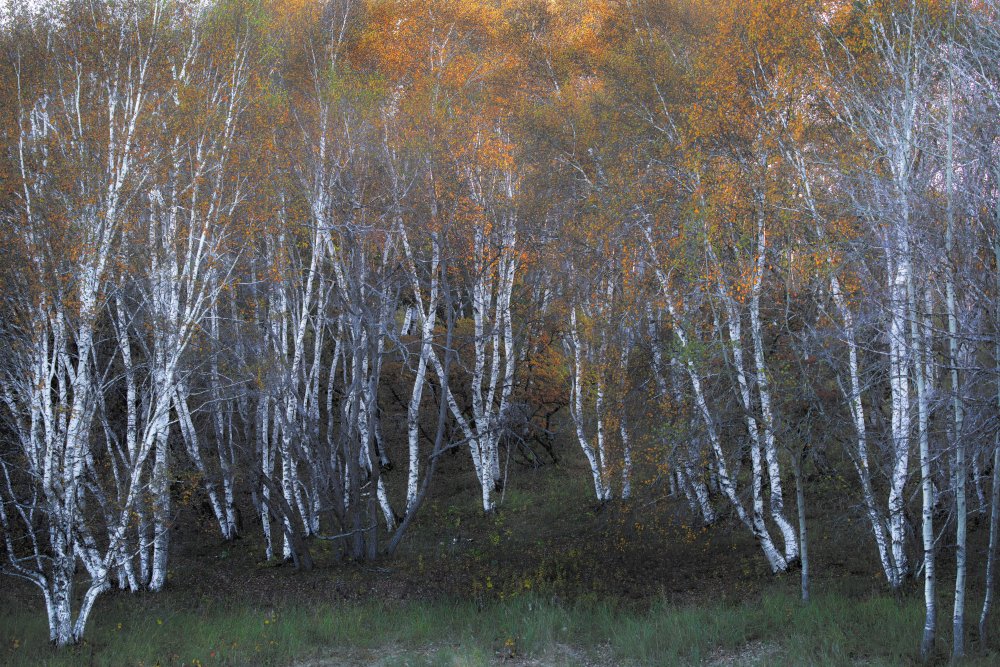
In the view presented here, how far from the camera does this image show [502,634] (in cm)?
1081

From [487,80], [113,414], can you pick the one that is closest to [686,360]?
[487,80]

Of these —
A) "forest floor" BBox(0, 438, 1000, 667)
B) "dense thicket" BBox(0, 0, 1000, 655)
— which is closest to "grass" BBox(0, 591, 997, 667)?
"forest floor" BBox(0, 438, 1000, 667)

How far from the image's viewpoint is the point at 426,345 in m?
16.0

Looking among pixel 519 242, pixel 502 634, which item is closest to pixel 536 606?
pixel 502 634

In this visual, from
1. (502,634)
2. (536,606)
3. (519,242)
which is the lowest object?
(502,634)

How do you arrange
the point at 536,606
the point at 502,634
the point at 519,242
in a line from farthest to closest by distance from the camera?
the point at 519,242 → the point at 536,606 → the point at 502,634

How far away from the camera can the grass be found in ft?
31.2

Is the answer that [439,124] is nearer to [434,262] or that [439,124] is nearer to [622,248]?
[434,262]

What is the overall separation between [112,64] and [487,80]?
9.18m

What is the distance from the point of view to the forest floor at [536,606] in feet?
32.1

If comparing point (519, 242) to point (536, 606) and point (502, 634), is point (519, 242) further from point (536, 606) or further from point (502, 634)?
point (502, 634)

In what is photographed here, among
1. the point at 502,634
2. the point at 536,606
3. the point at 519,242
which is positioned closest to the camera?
the point at 502,634

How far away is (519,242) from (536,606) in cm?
904

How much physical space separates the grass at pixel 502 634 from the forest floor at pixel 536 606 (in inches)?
1.1
